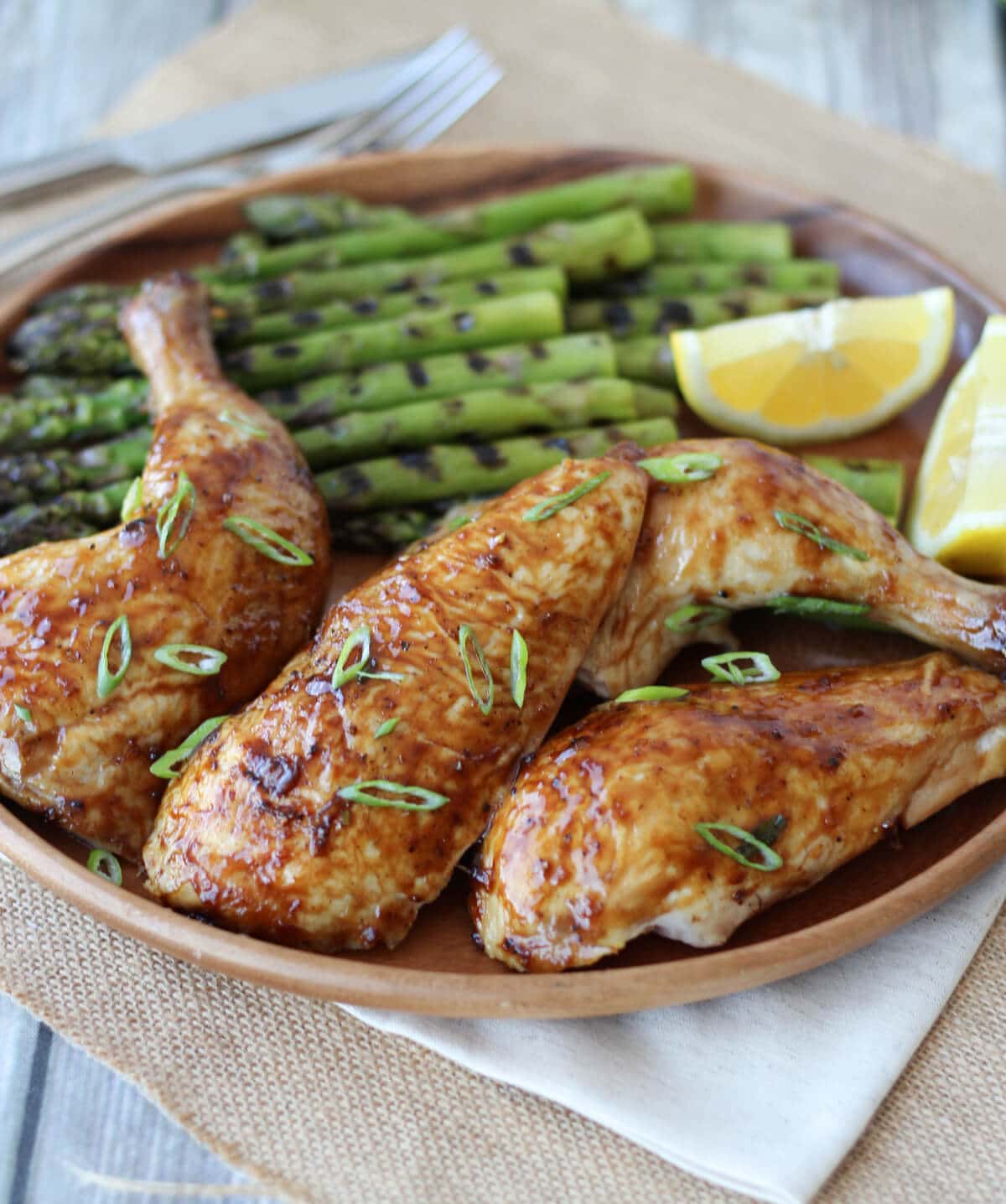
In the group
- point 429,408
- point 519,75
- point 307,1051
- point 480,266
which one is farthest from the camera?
point 519,75

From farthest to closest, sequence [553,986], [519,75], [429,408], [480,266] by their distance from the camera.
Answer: [519,75], [480,266], [429,408], [553,986]

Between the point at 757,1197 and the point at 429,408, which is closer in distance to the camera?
the point at 757,1197

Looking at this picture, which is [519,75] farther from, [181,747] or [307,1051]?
[307,1051]

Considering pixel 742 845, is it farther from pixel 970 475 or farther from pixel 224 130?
pixel 224 130

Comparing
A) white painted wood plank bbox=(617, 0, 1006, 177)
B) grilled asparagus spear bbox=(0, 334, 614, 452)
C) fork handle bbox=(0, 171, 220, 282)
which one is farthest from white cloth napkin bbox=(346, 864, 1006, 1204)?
white painted wood plank bbox=(617, 0, 1006, 177)

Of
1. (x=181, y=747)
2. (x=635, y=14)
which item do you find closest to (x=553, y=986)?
(x=181, y=747)

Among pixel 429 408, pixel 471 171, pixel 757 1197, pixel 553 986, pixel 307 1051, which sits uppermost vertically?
pixel 471 171
